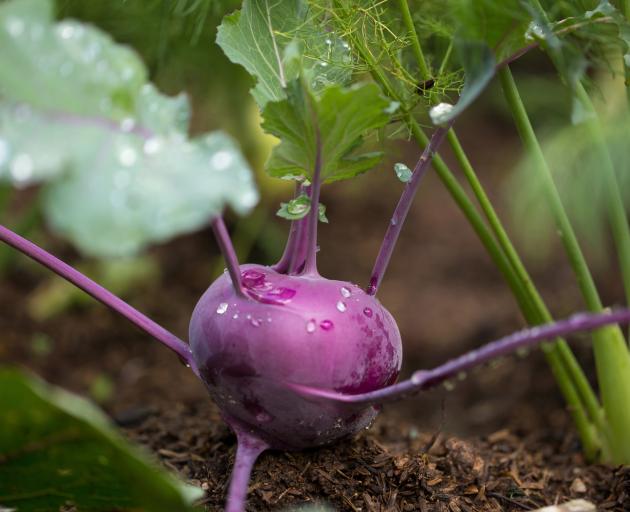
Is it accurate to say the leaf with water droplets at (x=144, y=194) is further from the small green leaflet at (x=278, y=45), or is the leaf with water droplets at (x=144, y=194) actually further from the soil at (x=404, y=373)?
the soil at (x=404, y=373)

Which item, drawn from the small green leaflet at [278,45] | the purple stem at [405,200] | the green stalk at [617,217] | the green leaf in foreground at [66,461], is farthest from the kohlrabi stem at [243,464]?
the green stalk at [617,217]

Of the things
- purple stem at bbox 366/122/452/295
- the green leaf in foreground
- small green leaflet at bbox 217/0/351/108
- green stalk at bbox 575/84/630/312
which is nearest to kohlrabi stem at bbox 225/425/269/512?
the green leaf in foreground

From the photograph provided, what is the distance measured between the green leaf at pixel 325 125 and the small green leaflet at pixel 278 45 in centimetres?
7

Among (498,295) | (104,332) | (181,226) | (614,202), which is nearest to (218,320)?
(181,226)

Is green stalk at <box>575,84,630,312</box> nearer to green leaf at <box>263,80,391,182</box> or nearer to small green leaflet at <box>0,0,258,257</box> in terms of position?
green leaf at <box>263,80,391,182</box>

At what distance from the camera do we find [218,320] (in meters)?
0.55

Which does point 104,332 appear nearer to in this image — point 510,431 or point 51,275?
point 51,275

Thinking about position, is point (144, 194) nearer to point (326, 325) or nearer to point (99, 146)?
point (99, 146)

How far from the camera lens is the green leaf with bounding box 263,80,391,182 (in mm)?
505

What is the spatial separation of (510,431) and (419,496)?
1.32 ft

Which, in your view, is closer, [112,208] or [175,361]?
[112,208]

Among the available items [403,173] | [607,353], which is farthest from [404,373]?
[403,173]

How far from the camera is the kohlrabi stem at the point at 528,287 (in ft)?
2.17

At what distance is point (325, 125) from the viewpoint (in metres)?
0.53
